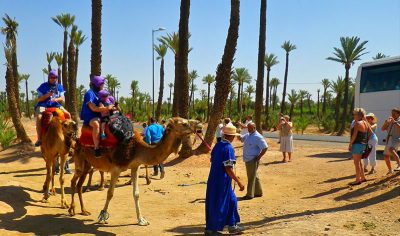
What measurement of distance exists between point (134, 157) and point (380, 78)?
13134mm

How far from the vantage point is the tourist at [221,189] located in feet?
22.2

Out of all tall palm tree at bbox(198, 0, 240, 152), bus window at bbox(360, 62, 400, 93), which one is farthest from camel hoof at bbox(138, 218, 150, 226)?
bus window at bbox(360, 62, 400, 93)

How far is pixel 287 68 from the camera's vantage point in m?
48.8

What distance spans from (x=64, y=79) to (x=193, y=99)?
38.7m

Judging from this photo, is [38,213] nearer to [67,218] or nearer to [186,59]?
[67,218]

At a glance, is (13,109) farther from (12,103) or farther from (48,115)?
(48,115)

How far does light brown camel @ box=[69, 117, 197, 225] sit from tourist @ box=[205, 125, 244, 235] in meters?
0.63

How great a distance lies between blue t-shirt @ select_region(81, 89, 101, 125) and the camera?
26.0 ft

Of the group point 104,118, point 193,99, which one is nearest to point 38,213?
point 104,118

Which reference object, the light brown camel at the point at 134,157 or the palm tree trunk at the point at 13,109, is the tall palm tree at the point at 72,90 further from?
the light brown camel at the point at 134,157

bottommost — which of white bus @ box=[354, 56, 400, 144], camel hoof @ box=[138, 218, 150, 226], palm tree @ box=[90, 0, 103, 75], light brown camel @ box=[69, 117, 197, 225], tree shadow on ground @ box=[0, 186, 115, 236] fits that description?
tree shadow on ground @ box=[0, 186, 115, 236]

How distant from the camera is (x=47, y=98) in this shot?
393 inches

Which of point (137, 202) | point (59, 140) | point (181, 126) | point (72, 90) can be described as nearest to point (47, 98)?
point (59, 140)

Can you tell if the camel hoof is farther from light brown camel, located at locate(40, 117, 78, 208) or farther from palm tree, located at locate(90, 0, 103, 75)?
palm tree, located at locate(90, 0, 103, 75)
